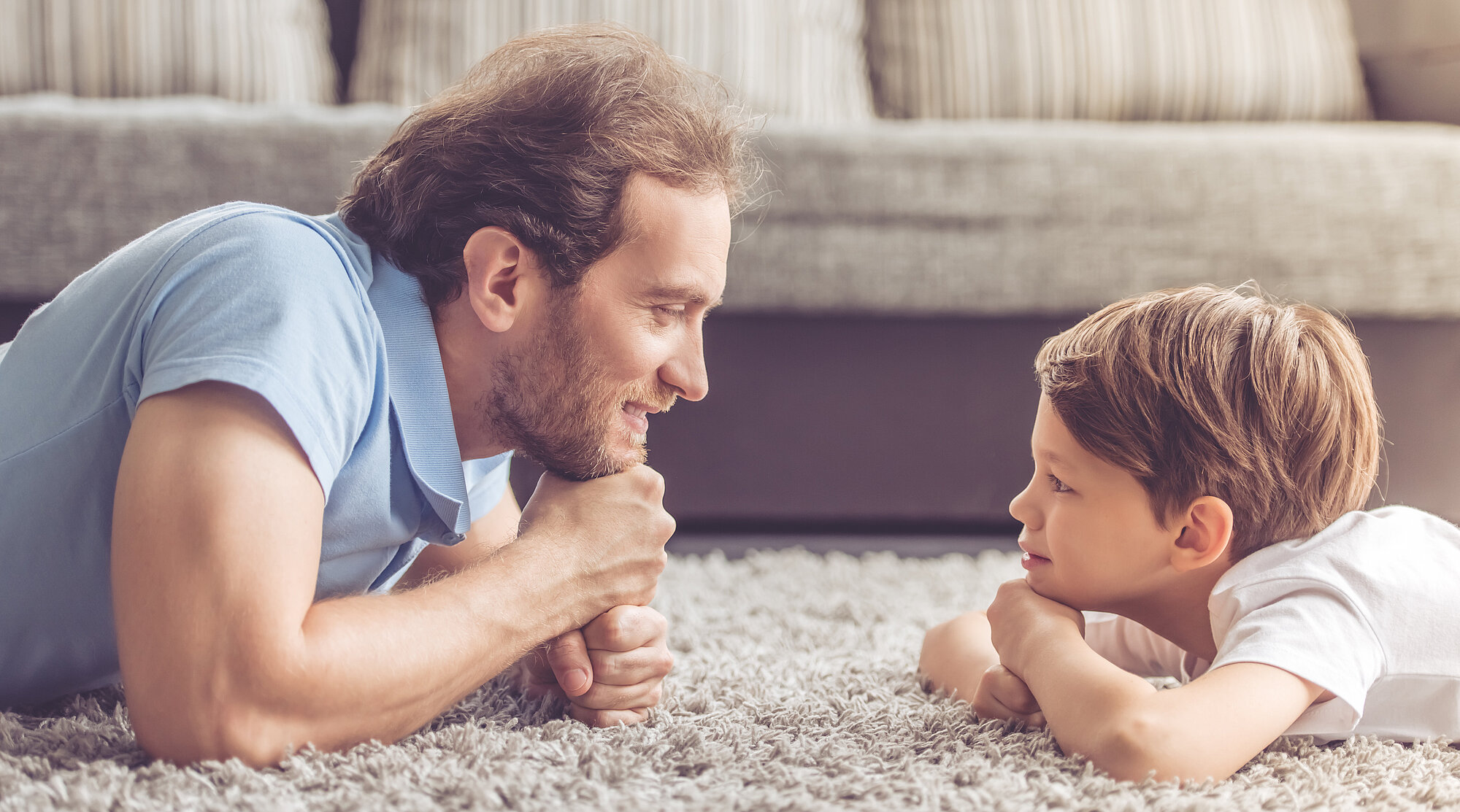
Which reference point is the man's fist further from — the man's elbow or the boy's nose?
the boy's nose

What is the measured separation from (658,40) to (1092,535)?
51.6 inches

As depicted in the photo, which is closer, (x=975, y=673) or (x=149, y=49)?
(x=975, y=673)

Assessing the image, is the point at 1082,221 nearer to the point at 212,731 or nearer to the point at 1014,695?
the point at 1014,695

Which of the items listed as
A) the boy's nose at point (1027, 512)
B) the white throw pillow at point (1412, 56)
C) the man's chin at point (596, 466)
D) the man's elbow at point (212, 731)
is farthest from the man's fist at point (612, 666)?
the white throw pillow at point (1412, 56)

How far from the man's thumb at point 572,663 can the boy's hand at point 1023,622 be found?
0.33 metres

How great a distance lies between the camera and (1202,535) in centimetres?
86

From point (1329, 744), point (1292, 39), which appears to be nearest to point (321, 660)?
Result: point (1329, 744)

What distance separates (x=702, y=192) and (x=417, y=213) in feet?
0.78

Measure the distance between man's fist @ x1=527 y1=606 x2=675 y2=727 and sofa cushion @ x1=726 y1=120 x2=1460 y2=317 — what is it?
69 cm

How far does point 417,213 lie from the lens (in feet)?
2.95

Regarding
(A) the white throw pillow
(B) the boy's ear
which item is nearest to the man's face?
(B) the boy's ear

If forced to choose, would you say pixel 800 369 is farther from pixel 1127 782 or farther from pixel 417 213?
pixel 1127 782

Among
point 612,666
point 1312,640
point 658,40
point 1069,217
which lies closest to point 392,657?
point 612,666

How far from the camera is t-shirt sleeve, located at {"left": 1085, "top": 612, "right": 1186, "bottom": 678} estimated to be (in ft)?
3.32
